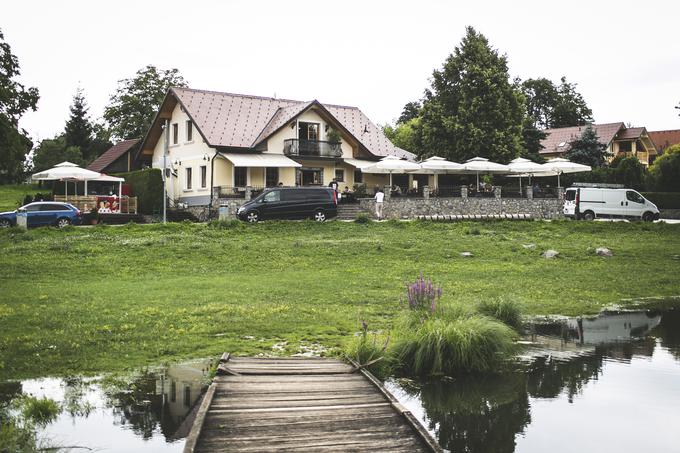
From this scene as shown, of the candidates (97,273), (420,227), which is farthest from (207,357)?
(420,227)

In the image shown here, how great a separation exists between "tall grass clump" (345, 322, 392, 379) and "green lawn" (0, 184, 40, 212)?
3923 centimetres

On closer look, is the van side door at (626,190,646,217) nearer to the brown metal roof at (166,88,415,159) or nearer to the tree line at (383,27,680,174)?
the tree line at (383,27,680,174)

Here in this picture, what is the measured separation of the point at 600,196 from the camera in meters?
36.5

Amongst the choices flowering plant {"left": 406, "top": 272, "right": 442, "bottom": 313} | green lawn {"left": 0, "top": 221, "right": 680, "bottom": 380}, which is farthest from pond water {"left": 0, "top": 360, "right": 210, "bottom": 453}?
flowering plant {"left": 406, "top": 272, "right": 442, "bottom": 313}

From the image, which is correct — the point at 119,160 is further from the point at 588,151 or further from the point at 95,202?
the point at 588,151

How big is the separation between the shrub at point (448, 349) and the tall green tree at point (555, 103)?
77.4 meters

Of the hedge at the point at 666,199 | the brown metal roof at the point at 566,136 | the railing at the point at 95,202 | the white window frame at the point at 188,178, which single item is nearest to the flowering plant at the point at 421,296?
the railing at the point at 95,202

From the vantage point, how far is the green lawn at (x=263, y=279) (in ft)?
33.7

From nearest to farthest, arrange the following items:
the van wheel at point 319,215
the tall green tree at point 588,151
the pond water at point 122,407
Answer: the pond water at point 122,407, the van wheel at point 319,215, the tall green tree at point 588,151

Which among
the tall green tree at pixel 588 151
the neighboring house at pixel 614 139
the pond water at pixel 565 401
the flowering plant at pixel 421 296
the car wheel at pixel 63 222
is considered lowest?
the pond water at pixel 565 401

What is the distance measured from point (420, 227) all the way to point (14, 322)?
64.7 ft

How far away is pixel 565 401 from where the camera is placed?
26.7 ft

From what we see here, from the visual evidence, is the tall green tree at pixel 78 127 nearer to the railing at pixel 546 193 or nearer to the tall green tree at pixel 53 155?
the tall green tree at pixel 53 155

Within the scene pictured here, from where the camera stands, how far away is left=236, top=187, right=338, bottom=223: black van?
31.2 metres
